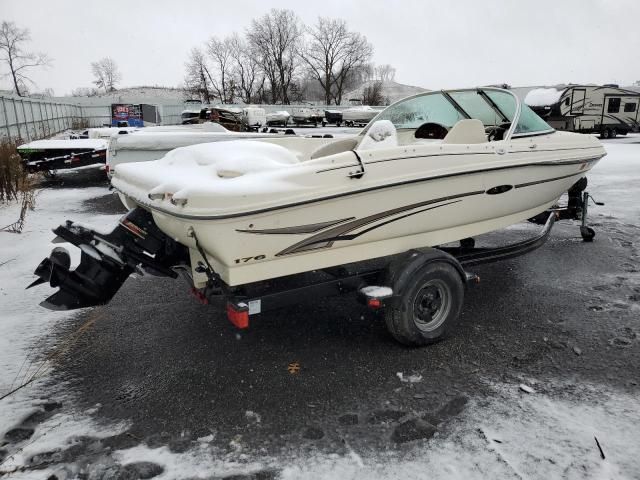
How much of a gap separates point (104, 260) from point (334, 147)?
7.08ft

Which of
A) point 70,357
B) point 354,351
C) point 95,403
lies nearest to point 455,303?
point 354,351

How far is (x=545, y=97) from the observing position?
20.2 m

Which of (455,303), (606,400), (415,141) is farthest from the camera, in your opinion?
(415,141)

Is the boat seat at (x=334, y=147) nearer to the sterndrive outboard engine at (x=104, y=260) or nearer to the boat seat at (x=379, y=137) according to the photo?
the boat seat at (x=379, y=137)

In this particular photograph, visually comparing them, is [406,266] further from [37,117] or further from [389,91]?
[389,91]

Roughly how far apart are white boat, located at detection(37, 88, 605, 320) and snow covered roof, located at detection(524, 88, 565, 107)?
708 inches

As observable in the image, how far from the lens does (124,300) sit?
4.53 m

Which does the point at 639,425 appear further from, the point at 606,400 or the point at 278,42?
the point at 278,42

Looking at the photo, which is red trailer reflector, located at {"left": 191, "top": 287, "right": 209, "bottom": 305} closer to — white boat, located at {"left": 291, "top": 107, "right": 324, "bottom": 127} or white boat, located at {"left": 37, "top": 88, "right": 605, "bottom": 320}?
white boat, located at {"left": 37, "top": 88, "right": 605, "bottom": 320}

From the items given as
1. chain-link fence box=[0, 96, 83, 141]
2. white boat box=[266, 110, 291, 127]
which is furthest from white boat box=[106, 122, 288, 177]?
white boat box=[266, 110, 291, 127]

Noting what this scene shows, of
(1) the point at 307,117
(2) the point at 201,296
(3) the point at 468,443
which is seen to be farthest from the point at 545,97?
(3) the point at 468,443

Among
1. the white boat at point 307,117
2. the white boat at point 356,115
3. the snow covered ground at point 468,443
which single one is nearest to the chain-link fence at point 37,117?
the snow covered ground at point 468,443

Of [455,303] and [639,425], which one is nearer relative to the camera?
[639,425]

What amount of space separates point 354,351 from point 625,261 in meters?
3.72
